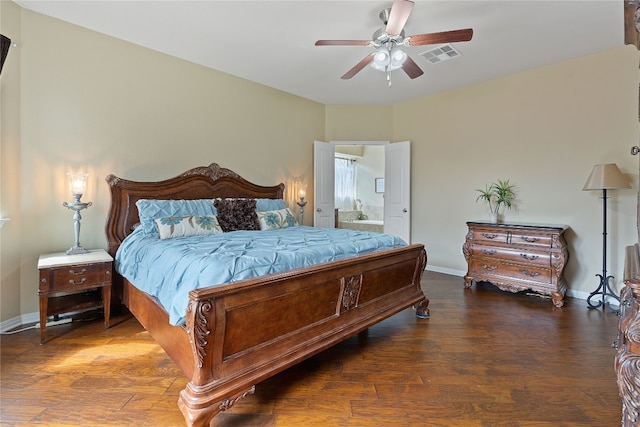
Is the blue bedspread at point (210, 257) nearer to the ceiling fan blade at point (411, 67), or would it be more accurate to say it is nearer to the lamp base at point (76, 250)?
the lamp base at point (76, 250)

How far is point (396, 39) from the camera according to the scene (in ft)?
8.63

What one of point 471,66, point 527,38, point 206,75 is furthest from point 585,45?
point 206,75

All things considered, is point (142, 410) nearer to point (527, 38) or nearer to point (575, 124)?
point (527, 38)

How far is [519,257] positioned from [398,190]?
7.12ft

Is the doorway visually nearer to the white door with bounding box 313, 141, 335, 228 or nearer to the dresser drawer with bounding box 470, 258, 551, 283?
the white door with bounding box 313, 141, 335, 228

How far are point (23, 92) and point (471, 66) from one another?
4.74 metres

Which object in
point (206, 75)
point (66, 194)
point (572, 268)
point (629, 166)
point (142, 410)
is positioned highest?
point (206, 75)

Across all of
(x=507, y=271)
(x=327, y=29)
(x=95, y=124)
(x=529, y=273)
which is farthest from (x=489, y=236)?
(x=95, y=124)

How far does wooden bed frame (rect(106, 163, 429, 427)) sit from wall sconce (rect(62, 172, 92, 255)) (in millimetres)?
296

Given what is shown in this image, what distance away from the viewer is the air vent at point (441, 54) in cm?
341

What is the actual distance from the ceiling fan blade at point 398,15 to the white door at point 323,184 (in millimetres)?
2909

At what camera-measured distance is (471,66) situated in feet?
12.8

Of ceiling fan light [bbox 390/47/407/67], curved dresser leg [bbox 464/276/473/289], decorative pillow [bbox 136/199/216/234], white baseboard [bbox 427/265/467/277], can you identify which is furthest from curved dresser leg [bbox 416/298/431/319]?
decorative pillow [bbox 136/199/216/234]

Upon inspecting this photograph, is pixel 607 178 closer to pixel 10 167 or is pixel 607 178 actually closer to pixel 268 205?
pixel 268 205
